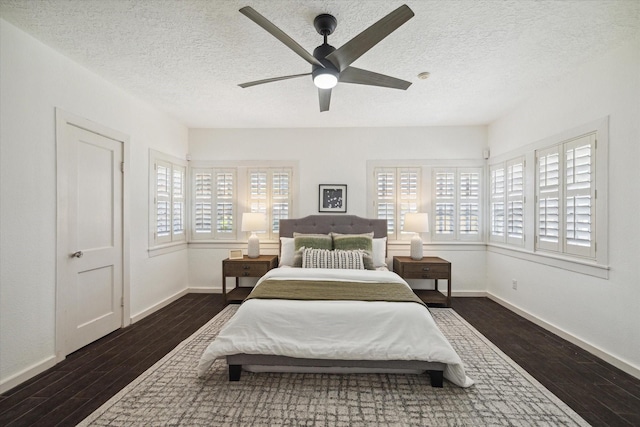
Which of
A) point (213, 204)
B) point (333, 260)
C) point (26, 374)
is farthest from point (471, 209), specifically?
point (26, 374)

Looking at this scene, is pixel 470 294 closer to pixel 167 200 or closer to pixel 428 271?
pixel 428 271

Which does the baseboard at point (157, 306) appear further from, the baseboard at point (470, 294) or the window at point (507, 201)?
the window at point (507, 201)

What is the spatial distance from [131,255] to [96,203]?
2.60ft

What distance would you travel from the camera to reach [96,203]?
9.93 feet

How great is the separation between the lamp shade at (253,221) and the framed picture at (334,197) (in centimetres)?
106

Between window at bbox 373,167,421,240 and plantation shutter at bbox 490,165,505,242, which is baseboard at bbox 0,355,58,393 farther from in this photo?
plantation shutter at bbox 490,165,505,242

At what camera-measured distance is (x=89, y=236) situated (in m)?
2.94

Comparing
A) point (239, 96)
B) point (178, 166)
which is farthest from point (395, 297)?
point (178, 166)

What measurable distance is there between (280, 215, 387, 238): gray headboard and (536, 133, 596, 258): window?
2018 millimetres

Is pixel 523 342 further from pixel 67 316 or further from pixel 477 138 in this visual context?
pixel 67 316

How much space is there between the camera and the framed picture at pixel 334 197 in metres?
4.73

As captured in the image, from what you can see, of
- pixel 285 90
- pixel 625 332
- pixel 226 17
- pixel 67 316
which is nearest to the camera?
pixel 226 17

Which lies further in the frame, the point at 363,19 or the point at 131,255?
the point at 131,255

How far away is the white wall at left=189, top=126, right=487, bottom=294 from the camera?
4.63m
